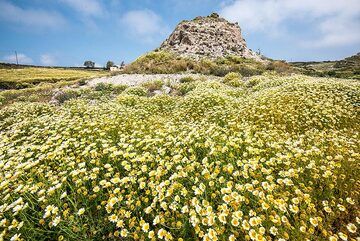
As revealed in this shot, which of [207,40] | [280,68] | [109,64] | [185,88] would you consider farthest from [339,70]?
[109,64]

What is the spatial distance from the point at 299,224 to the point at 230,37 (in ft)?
165

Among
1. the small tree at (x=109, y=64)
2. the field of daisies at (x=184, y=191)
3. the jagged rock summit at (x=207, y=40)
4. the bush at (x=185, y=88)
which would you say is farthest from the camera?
the small tree at (x=109, y=64)

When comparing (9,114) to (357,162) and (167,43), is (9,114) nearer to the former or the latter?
(357,162)

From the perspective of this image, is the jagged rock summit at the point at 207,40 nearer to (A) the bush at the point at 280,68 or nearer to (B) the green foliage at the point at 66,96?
(A) the bush at the point at 280,68

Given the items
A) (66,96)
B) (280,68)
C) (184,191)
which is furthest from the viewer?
(280,68)

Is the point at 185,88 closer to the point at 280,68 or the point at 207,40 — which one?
the point at 280,68

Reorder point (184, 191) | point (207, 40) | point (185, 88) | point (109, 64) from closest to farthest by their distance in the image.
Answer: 1. point (184, 191)
2. point (185, 88)
3. point (207, 40)
4. point (109, 64)

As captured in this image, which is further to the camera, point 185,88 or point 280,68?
point 280,68

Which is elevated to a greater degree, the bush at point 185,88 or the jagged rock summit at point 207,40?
the jagged rock summit at point 207,40

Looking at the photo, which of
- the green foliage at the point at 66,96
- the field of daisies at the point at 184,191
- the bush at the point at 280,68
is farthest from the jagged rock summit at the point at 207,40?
the field of daisies at the point at 184,191

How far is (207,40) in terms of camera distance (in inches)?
1767

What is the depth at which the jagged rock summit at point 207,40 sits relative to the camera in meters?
42.2

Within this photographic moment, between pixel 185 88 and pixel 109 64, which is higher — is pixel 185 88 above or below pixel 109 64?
below

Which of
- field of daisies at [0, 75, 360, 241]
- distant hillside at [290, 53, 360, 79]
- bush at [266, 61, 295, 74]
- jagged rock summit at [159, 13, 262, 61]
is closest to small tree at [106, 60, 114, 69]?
jagged rock summit at [159, 13, 262, 61]
